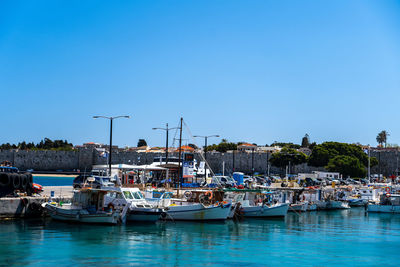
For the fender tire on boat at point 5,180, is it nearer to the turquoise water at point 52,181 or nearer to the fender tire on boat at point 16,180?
the fender tire on boat at point 16,180

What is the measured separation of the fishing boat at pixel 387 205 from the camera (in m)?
41.9

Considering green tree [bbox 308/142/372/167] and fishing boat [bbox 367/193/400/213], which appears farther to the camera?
green tree [bbox 308/142/372/167]

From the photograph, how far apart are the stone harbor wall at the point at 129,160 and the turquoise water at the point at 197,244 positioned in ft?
244

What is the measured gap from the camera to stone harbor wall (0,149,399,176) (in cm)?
10382

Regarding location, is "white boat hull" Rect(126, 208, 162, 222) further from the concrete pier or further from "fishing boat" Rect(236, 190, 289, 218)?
"fishing boat" Rect(236, 190, 289, 218)

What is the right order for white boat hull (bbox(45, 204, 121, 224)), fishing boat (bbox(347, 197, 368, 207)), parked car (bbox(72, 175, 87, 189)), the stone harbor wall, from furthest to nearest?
1. the stone harbor wall
2. fishing boat (bbox(347, 197, 368, 207))
3. parked car (bbox(72, 175, 87, 189))
4. white boat hull (bbox(45, 204, 121, 224))

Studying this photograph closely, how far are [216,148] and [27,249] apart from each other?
124 meters

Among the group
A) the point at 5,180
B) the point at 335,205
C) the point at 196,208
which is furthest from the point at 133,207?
the point at 335,205

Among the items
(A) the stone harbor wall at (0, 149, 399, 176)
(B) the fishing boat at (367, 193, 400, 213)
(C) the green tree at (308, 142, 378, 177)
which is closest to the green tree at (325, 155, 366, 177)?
(C) the green tree at (308, 142, 378, 177)

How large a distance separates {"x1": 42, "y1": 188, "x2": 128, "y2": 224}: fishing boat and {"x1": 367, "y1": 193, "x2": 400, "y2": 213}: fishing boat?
23749mm

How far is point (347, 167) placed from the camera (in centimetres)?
8394

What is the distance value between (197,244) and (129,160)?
9137cm

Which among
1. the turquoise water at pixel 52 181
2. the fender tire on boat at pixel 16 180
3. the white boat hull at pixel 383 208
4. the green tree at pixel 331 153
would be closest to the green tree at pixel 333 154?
the green tree at pixel 331 153

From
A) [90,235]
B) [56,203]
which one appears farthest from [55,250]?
[56,203]
